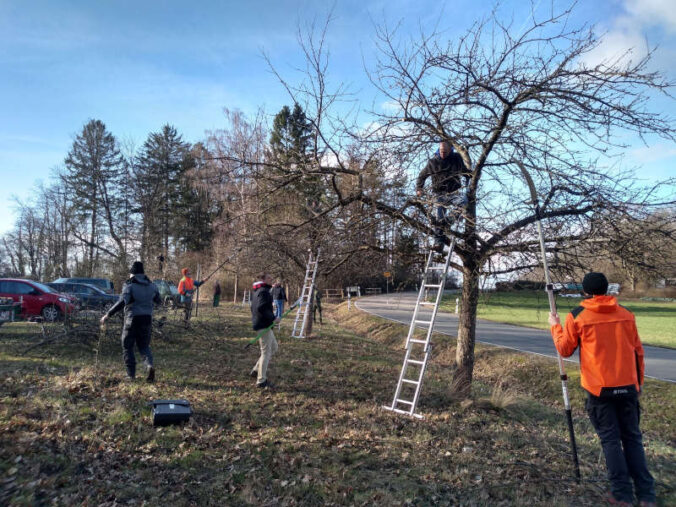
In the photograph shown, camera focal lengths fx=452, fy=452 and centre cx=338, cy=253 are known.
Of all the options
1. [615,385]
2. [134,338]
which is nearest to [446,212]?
[615,385]

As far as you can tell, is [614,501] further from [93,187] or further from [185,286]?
[93,187]

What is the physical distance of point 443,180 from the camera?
21.5 ft

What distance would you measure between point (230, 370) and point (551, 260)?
6.06 m

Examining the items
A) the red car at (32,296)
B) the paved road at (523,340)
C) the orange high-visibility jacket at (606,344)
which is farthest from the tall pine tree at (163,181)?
the orange high-visibility jacket at (606,344)

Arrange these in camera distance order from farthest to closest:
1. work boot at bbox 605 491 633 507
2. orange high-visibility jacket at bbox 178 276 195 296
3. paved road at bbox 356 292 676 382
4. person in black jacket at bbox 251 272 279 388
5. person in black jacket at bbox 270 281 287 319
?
person in black jacket at bbox 270 281 287 319 → orange high-visibility jacket at bbox 178 276 195 296 → paved road at bbox 356 292 676 382 → person in black jacket at bbox 251 272 279 388 → work boot at bbox 605 491 633 507

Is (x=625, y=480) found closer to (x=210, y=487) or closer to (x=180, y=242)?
(x=210, y=487)

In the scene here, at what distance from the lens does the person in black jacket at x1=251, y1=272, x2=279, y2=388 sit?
24.9 ft

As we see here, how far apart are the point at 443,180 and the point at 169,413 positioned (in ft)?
15.7

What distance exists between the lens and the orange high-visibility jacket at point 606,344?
4.06 m

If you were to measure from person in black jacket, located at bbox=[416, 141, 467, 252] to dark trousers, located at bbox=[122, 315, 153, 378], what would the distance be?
16.4 feet

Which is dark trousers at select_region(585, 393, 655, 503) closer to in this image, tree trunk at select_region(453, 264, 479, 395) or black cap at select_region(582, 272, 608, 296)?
black cap at select_region(582, 272, 608, 296)

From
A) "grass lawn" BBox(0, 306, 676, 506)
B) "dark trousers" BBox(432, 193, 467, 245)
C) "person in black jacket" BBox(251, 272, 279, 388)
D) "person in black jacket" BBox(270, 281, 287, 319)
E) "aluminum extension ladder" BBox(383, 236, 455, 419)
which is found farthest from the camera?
"person in black jacket" BBox(270, 281, 287, 319)

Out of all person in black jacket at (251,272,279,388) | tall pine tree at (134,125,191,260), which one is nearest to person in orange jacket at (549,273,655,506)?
person in black jacket at (251,272,279,388)

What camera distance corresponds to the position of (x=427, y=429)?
593 cm
